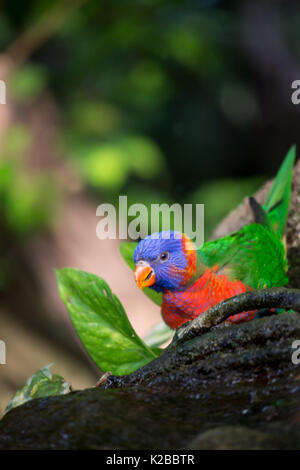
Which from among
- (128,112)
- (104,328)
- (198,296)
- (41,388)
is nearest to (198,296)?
(198,296)

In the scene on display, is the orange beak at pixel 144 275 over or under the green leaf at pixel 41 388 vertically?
over

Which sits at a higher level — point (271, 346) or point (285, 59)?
point (285, 59)

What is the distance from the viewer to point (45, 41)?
420 centimetres

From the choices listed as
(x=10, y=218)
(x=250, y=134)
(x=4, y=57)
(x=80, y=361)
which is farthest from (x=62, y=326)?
(x=250, y=134)

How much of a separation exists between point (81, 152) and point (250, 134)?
1858 mm

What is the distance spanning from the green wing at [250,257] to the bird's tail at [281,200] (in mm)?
127

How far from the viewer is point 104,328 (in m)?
1.16

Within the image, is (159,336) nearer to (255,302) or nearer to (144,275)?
(144,275)

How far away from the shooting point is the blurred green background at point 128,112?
335 centimetres

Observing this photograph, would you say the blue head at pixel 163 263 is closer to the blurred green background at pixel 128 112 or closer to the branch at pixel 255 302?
the branch at pixel 255 302

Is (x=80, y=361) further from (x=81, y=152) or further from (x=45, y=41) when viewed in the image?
(x=45, y=41)

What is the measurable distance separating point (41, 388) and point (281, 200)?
2.64 feet

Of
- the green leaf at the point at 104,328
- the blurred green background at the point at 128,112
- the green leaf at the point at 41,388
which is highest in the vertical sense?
the blurred green background at the point at 128,112

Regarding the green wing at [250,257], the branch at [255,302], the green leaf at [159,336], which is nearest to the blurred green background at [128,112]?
the green leaf at [159,336]
